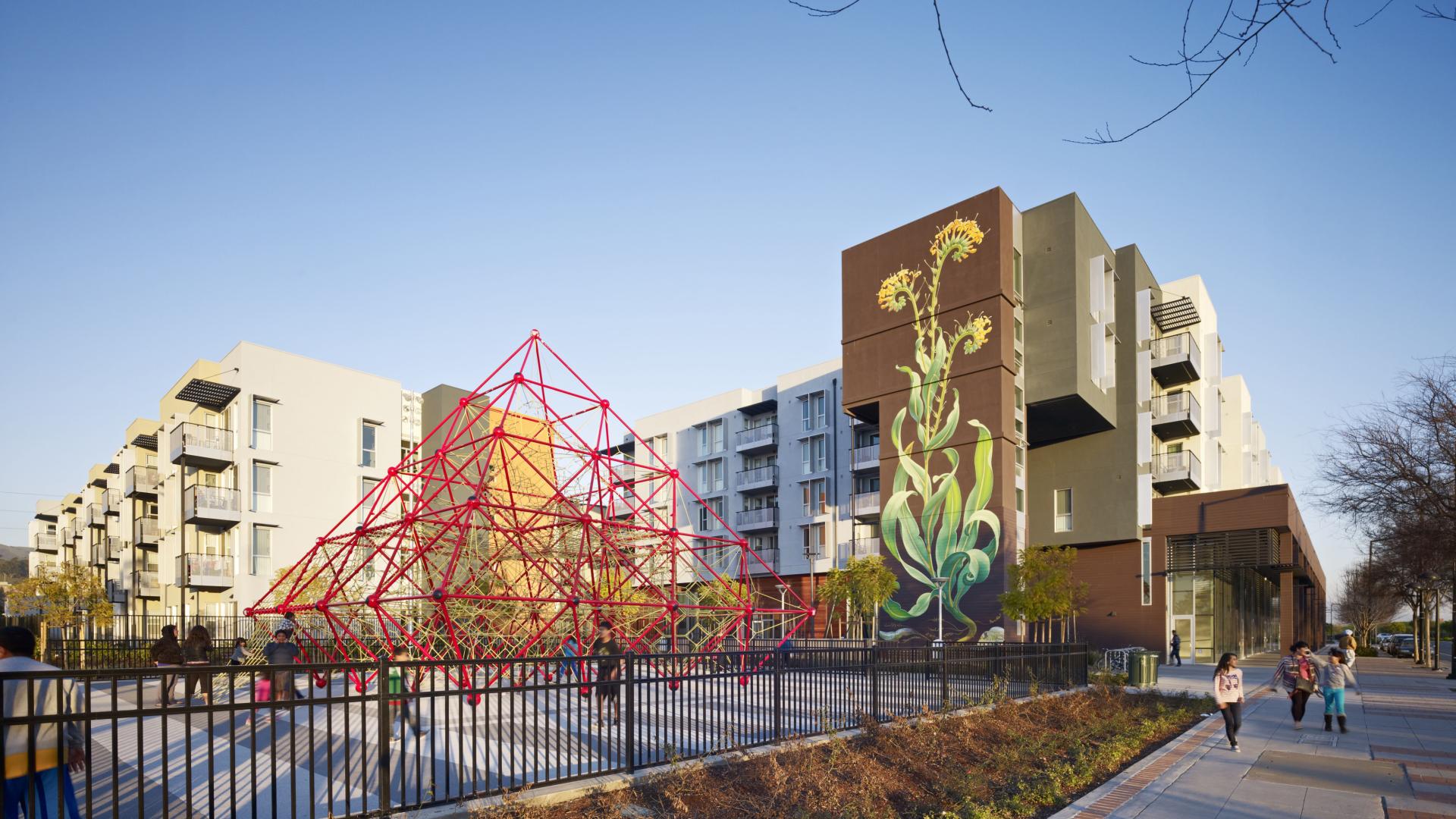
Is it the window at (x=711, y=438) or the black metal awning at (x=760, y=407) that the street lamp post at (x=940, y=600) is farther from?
the window at (x=711, y=438)

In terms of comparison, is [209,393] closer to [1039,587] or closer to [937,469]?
[937,469]

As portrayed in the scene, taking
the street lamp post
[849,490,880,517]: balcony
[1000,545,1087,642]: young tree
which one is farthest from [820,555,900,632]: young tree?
[849,490,880,517]: balcony

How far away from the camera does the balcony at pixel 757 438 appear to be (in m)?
56.2

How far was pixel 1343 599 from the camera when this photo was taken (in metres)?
101

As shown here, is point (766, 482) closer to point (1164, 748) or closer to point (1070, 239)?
point (1070, 239)

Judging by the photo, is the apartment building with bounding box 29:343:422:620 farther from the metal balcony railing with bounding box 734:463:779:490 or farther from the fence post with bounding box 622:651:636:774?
the fence post with bounding box 622:651:636:774

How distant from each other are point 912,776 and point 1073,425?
33841mm

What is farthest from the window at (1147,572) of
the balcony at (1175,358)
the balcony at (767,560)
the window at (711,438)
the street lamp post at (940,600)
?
the window at (711,438)

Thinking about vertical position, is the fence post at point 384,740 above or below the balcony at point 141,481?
below

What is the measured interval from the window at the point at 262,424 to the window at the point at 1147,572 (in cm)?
3813

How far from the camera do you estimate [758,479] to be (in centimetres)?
5709

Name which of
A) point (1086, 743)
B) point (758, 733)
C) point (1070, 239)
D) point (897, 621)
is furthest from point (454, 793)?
point (1070, 239)

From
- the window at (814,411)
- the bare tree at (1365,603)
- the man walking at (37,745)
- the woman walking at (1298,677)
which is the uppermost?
the window at (814,411)

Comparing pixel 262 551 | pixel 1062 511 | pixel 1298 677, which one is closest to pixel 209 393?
pixel 262 551
